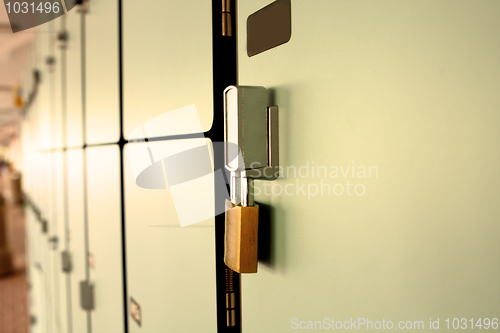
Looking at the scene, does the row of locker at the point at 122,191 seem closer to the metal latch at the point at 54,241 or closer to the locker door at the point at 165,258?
the locker door at the point at 165,258

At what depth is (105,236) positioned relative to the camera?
1.23 metres

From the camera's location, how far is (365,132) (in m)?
→ 0.40

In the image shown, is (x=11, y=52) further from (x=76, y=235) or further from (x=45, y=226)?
(x=76, y=235)

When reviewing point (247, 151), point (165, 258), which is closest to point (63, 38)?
point (165, 258)

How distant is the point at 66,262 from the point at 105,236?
2.69ft

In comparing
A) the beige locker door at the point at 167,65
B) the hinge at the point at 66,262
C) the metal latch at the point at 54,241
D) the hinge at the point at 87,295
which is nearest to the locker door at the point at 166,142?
the beige locker door at the point at 167,65

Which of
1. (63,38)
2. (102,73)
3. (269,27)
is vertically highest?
(63,38)

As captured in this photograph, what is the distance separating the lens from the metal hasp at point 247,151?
0.50m

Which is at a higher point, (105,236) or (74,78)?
(74,78)

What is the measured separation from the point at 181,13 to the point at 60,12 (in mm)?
1407

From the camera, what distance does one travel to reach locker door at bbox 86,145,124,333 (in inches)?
43.8

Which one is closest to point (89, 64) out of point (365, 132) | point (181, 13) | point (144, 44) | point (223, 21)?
point (144, 44)

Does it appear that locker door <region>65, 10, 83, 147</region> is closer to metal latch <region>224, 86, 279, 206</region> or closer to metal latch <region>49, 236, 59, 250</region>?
metal latch <region>49, 236, 59, 250</region>

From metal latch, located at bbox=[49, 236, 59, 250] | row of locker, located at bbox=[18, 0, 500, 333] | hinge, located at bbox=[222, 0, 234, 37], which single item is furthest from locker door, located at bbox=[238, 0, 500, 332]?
metal latch, located at bbox=[49, 236, 59, 250]
